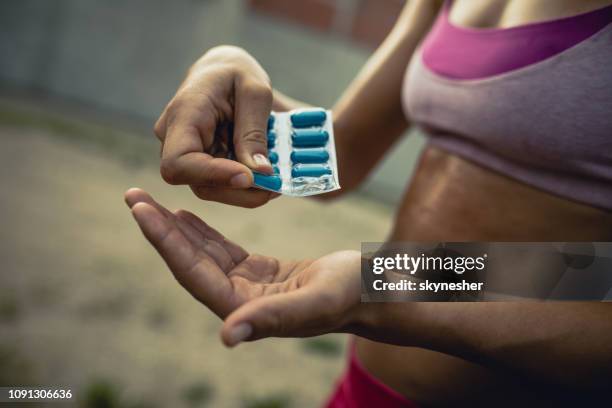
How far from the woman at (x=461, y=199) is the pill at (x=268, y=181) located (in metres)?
0.02

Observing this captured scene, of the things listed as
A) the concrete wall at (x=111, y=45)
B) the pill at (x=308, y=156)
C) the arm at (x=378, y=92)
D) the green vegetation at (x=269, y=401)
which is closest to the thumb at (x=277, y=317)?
the pill at (x=308, y=156)

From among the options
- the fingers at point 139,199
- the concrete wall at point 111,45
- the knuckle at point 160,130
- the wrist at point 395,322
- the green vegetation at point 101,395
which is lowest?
the concrete wall at point 111,45

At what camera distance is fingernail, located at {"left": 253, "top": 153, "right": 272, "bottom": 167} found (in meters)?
0.83

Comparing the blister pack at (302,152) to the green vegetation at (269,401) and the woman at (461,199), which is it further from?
the green vegetation at (269,401)

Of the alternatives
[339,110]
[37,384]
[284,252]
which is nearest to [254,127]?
[339,110]

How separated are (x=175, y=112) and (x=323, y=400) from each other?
196 cm

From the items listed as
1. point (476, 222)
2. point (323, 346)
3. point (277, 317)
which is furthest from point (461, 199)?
point (323, 346)

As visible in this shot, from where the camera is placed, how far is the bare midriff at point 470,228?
94cm

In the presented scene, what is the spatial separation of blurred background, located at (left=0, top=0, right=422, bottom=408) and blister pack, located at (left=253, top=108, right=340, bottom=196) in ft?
5.13

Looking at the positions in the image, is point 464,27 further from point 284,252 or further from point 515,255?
point 284,252

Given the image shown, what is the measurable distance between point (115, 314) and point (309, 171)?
2099mm

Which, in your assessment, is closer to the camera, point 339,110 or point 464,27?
point 464,27

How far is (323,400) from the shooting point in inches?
96.0

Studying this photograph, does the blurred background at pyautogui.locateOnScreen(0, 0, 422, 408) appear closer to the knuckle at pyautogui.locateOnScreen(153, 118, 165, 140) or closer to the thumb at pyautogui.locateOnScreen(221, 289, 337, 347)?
the knuckle at pyautogui.locateOnScreen(153, 118, 165, 140)
